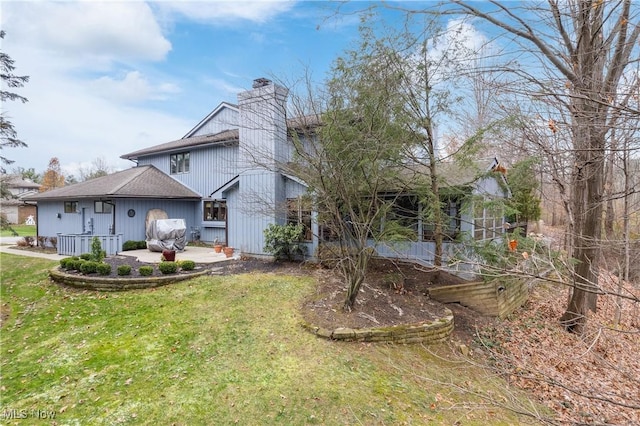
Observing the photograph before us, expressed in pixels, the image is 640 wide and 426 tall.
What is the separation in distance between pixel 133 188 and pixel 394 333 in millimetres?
14753

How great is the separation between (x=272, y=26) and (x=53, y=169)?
53.8m

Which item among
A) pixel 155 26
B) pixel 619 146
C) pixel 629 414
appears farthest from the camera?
pixel 155 26

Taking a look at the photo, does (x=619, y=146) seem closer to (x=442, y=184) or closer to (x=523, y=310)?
(x=442, y=184)

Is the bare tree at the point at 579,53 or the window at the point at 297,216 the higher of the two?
the bare tree at the point at 579,53

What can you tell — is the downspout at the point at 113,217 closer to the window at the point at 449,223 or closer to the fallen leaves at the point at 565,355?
the window at the point at 449,223

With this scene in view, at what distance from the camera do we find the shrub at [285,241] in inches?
450

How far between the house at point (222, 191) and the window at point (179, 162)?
59 mm

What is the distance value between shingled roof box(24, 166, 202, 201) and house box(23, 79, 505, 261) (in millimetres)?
52

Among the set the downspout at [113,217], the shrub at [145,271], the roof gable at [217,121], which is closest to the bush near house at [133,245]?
the downspout at [113,217]

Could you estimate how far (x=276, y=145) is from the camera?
12250mm

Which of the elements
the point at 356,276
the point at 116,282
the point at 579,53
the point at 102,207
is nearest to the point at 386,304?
the point at 356,276

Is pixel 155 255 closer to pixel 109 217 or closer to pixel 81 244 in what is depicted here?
pixel 81 244

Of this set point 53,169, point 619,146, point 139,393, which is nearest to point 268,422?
point 139,393

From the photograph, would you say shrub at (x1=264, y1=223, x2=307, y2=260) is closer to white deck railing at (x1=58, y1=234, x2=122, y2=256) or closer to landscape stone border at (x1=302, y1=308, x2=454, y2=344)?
landscape stone border at (x1=302, y1=308, x2=454, y2=344)
